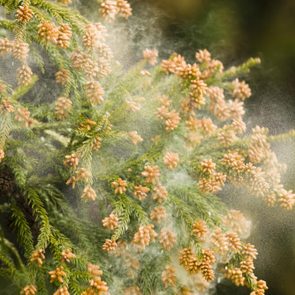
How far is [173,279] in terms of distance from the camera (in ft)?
6.16

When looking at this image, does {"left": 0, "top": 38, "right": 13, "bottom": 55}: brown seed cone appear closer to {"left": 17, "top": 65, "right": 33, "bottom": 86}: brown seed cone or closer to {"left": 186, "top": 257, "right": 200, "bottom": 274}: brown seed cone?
{"left": 17, "top": 65, "right": 33, "bottom": 86}: brown seed cone

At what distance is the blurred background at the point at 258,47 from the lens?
3035 millimetres

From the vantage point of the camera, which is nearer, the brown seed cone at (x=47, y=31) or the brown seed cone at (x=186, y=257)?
the brown seed cone at (x=47, y=31)

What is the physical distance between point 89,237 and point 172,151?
1.72 feet

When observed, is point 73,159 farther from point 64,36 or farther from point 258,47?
point 258,47

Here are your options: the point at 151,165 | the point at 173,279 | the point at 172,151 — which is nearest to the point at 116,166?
the point at 151,165

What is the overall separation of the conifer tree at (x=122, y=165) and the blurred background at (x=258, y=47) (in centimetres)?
110

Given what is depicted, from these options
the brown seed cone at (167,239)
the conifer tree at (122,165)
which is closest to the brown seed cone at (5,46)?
the conifer tree at (122,165)

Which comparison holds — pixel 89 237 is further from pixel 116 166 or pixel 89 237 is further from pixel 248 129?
pixel 248 129

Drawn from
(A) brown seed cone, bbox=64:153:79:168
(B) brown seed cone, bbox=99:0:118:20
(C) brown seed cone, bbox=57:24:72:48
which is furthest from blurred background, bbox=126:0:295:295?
(A) brown seed cone, bbox=64:153:79:168

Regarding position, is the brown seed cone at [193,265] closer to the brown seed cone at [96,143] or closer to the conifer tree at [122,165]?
the conifer tree at [122,165]

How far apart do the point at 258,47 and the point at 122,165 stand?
1817 millimetres

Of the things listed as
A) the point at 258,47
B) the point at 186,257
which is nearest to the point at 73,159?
the point at 186,257

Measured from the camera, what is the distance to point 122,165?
6.13ft
